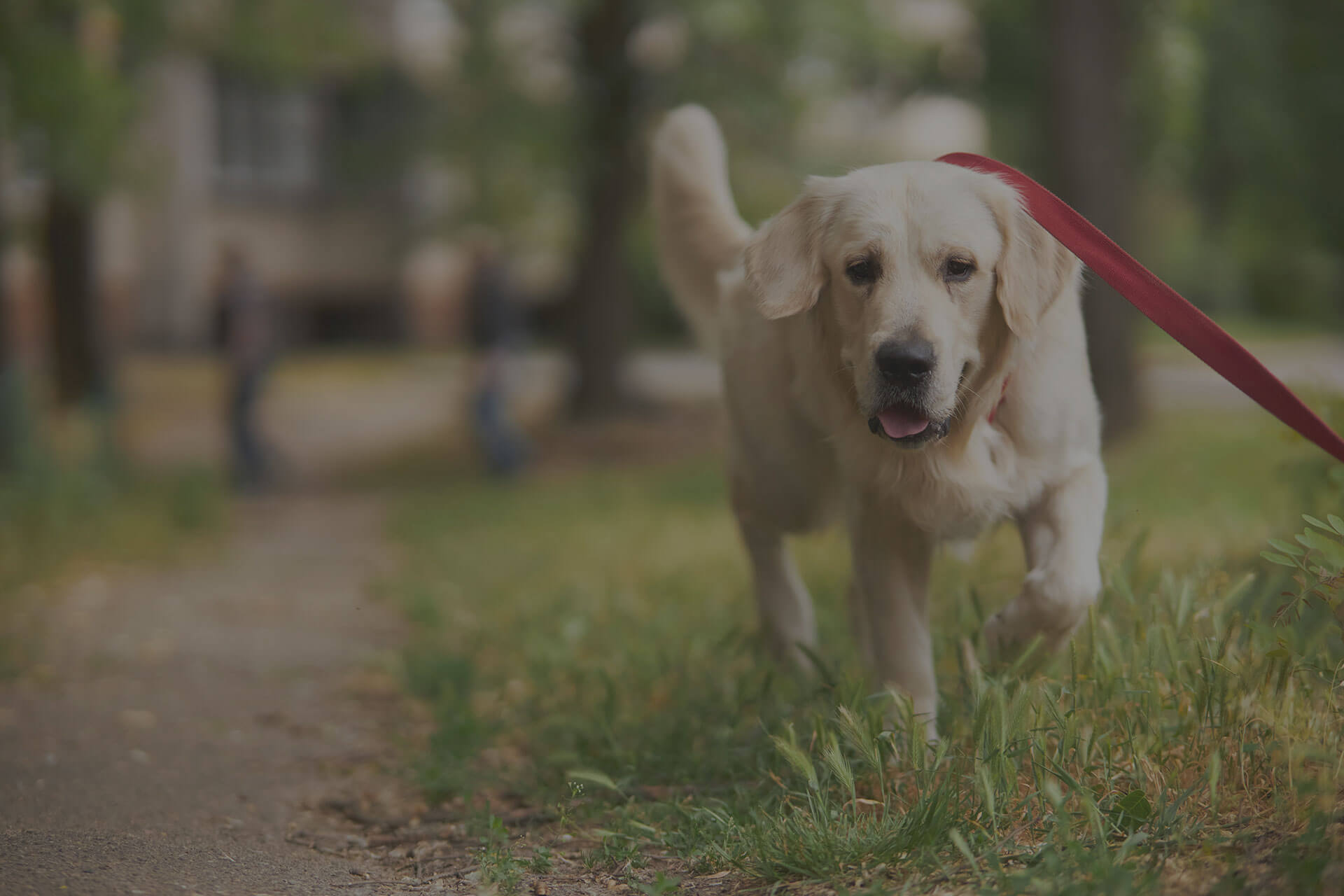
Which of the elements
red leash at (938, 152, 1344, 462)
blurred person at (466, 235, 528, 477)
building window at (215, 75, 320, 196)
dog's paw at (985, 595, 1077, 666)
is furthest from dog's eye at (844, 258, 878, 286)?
building window at (215, 75, 320, 196)

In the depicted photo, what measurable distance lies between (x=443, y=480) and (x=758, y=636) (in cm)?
768

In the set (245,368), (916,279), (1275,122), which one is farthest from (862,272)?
(1275,122)

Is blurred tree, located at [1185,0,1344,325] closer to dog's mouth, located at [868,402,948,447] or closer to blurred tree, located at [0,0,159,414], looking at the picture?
blurred tree, located at [0,0,159,414]

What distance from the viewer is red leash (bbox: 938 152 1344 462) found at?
2.62 metres

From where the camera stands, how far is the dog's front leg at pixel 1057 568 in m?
2.60

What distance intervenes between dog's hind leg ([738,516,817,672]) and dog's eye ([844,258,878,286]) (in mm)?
1063

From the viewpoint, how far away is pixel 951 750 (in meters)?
2.74

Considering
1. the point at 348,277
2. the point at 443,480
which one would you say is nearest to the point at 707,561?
the point at 443,480

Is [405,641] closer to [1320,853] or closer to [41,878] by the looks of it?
[41,878]

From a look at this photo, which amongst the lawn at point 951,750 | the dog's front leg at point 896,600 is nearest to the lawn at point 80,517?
the lawn at point 951,750

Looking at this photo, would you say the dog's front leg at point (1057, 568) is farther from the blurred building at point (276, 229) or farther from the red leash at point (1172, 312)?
the blurred building at point (276, 229)

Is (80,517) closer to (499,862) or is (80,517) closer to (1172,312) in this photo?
(499,862)

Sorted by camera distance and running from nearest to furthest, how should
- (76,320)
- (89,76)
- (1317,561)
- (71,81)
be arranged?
(1317,561)
(71,81)
(89,76)
(76,320)

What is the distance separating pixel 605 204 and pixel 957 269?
9781 mm
